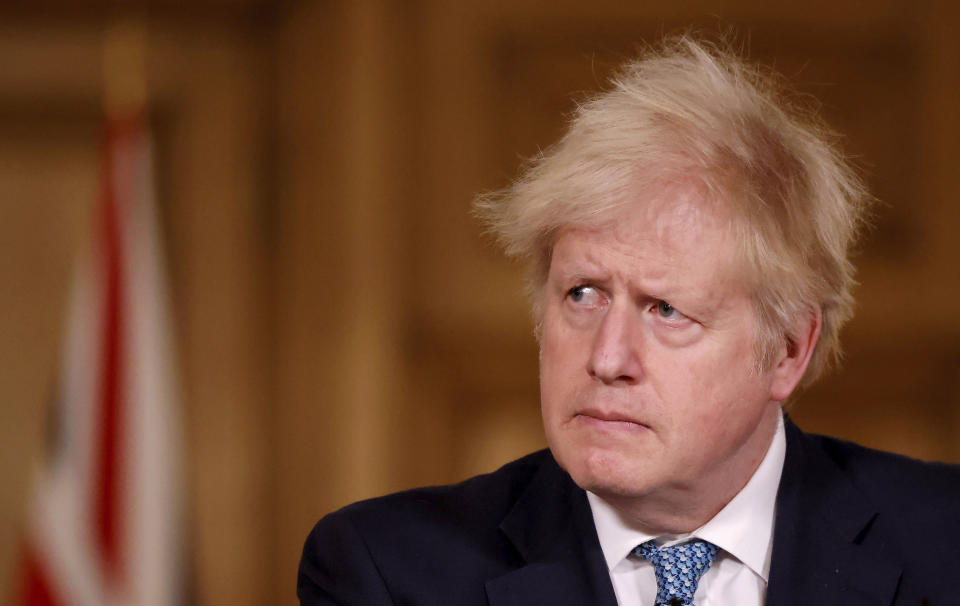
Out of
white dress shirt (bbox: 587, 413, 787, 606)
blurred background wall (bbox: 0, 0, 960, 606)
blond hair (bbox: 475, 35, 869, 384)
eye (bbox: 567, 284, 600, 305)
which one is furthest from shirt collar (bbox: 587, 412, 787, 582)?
blurred background wall (bbox: 0, 0, 960, 606)

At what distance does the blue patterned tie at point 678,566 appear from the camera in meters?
1.81

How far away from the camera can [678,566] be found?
1.83 meters

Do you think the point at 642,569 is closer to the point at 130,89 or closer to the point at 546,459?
the point at 546,459

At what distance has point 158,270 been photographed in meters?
3.22

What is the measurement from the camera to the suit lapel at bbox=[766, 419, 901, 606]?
5.99 ft

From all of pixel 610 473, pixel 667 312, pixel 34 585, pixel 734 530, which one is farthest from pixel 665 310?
pixel 34 585

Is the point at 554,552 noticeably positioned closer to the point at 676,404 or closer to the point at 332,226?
the point at 676,404

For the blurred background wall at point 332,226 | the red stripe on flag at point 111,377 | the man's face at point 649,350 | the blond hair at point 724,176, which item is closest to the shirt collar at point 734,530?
the man's face at point 649,350

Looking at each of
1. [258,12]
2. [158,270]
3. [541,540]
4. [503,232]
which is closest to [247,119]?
[258,12]

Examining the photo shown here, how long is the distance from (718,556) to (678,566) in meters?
0.08

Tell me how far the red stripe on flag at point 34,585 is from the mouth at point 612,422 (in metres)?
1.75

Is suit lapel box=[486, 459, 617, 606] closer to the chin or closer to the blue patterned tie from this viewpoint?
the blue patterned tie

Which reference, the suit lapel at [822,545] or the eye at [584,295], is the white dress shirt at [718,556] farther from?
the eye at [584,295]

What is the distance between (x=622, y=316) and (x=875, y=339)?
7.17ft
